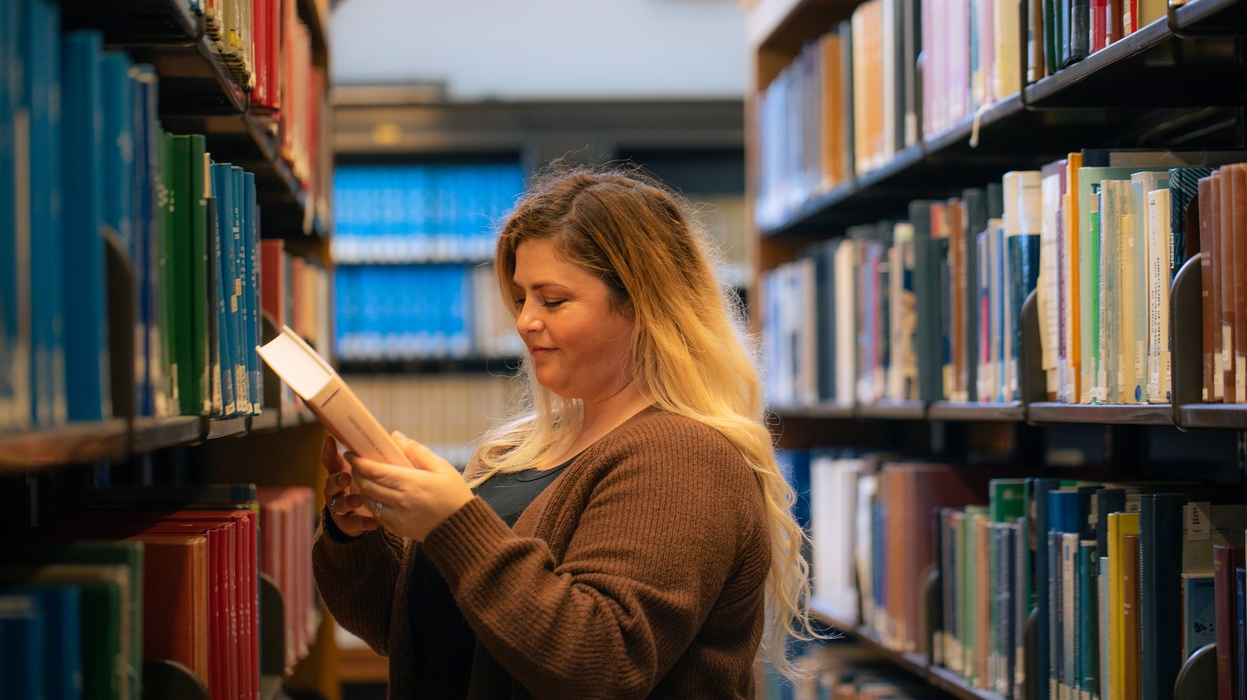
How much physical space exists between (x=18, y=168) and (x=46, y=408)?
156mm

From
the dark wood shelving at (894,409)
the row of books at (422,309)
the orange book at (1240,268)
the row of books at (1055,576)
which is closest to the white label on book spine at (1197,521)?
A: the row of books at (1055,576)

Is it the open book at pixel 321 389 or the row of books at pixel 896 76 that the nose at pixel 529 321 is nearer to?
the open book at pixel 321 389

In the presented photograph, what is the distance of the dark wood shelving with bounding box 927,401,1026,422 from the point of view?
5.29ft

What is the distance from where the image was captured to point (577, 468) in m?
1.28

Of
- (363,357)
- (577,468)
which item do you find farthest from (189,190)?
(363,357)

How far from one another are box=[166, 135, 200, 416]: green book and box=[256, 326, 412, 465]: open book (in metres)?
0.07

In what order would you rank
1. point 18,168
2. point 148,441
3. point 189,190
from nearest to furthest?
point 18,168, point 148,441, point 189,190

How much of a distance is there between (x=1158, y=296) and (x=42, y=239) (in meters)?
1.17

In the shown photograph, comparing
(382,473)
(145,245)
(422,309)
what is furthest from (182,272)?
(422,309)

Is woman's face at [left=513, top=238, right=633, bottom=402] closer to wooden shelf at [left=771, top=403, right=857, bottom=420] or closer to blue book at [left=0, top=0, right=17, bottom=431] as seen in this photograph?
blue book at [left=0, top=0, right=17, bottom=431]

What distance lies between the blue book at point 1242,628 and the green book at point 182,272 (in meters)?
1.10

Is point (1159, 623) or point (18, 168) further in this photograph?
point (1159, 623)

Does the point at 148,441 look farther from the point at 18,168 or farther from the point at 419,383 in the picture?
the point at 419,383

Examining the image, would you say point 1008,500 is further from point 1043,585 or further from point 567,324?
point 567,324
